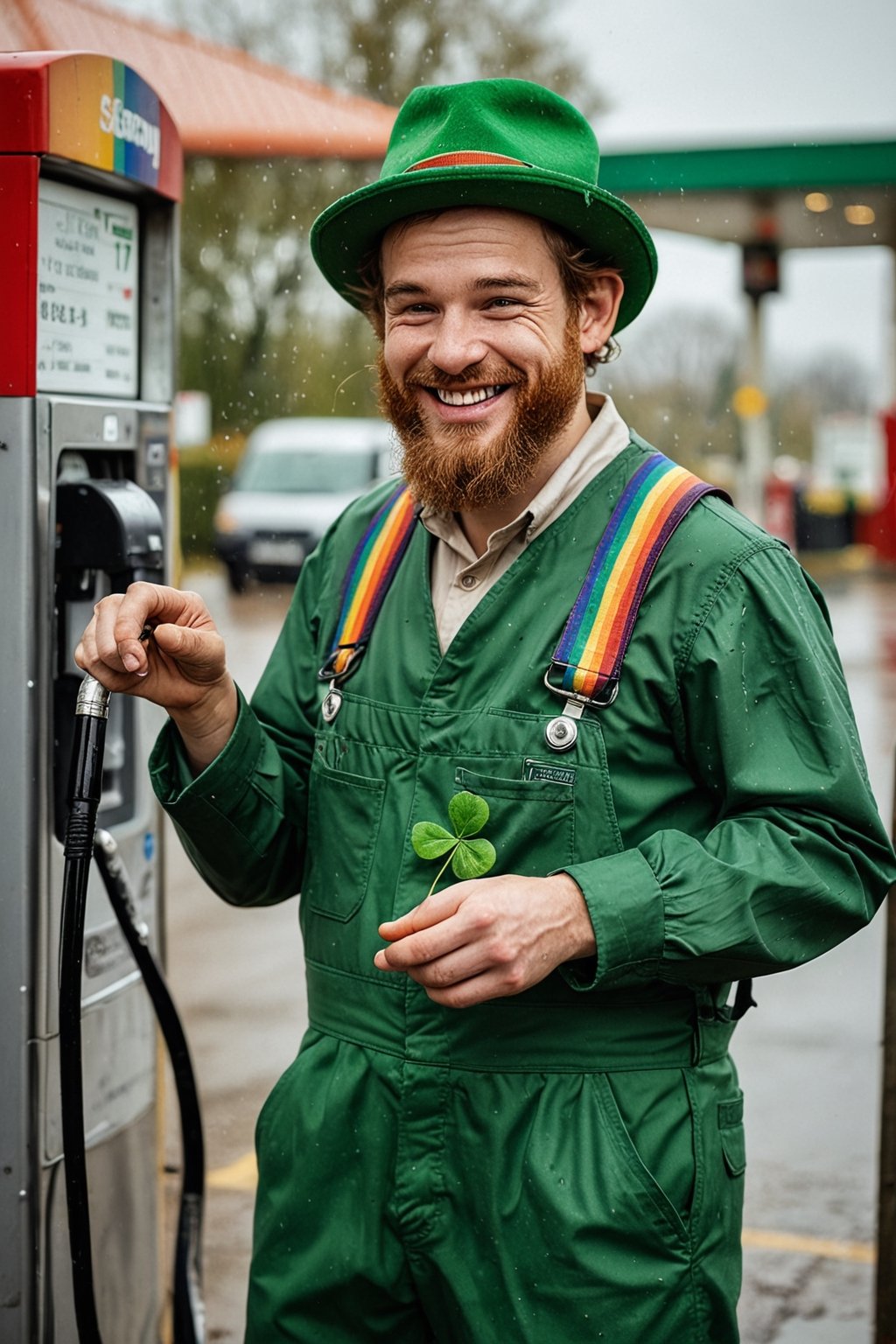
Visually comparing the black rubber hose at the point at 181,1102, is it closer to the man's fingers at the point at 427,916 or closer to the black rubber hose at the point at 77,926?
the black rubber hose at the point at 77,926

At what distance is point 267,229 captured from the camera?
19.6m

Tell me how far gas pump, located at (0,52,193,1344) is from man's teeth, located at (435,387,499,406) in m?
0.63

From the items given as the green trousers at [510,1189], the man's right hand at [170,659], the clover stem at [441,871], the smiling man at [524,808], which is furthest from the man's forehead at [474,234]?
the green trousers at [510,1189]

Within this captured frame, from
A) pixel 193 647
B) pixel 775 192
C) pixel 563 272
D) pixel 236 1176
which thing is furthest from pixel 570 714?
pixel 775 192

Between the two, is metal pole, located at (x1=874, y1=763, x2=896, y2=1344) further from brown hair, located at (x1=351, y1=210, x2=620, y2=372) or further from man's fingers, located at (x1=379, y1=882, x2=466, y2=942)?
man's fingers, located at (x1=379, y1=882, x2=466, y2=942)

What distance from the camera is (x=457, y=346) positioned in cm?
197

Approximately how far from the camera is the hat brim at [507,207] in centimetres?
192

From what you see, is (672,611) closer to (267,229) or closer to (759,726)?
(759,726)

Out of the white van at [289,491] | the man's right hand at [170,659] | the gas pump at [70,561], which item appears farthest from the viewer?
the white van at [289,491]

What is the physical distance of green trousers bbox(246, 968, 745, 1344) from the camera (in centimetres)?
184

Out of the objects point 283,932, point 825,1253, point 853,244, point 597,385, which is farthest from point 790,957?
point 283,932

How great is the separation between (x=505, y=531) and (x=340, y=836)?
0.44 meters

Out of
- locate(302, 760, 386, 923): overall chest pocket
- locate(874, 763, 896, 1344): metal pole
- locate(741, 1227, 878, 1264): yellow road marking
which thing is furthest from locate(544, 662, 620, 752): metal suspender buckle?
locate(741, 1227, 878, 1264): yellow road marking

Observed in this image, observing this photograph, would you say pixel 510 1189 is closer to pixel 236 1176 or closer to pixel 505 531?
pixel 505 531
